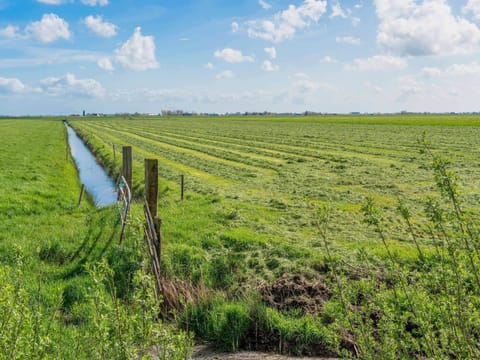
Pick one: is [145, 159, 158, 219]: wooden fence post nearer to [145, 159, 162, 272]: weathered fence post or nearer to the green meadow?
[145, 159, 162, 272]: weathered fence post

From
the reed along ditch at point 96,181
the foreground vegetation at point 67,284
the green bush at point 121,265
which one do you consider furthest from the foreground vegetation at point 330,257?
the reed along ditch at point 96,181

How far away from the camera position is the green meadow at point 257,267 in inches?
137

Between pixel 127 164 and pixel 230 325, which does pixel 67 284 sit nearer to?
pixel 230 325

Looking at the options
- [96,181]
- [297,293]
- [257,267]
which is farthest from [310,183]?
[96,181]

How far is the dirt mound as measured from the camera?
6.88m

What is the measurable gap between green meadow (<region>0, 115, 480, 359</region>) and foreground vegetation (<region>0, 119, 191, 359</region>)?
0.03 metres

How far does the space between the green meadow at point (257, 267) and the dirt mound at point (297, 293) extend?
0.03m

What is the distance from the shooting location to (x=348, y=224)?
12094 mm

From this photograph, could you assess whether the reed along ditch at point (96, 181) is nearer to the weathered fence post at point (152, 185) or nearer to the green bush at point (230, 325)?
the weathered fence post at point (152, 185)

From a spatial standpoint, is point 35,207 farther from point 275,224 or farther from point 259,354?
point 259,354

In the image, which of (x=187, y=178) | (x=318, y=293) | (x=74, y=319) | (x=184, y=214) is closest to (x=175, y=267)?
(x=74, y=319)

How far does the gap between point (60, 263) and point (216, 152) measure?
79.5ft

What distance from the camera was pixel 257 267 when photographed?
873cm

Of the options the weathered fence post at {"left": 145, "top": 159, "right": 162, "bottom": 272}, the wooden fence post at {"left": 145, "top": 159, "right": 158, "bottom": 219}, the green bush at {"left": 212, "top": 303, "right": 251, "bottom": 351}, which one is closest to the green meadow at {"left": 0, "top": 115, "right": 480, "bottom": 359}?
the green bush at {"left": 212, "top": 303, "right": 251, "bottom": 351}
